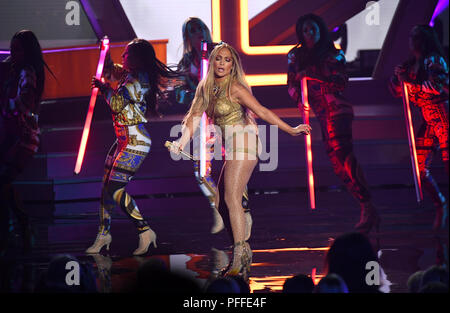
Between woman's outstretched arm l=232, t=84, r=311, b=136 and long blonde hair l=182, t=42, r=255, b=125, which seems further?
long blonde hair l=182, t=42, r=255, b=125

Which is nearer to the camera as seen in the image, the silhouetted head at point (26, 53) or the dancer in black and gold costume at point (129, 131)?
the dancer in black and gold costume at point (129, 131)

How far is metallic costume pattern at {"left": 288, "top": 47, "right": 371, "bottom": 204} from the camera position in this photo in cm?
625

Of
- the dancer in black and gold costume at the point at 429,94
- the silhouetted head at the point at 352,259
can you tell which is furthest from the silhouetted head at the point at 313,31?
the silhouetted head at the point at 352,259

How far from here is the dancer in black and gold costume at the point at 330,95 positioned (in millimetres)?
6230

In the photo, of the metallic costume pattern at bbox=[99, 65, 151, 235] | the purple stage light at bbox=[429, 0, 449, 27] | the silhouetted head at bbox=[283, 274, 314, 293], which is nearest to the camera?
the silhouetted head at bbox=[283, 274, 314, 293]

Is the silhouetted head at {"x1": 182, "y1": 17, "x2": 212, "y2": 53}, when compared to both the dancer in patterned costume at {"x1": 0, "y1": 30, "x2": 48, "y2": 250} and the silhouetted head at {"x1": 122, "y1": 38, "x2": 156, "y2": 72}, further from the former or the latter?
the dancer in patterned costume at {"x1": 0, "y1": 30, "x2": 48, "y2": 250}

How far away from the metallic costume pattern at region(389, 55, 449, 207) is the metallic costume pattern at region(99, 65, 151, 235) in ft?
8.64

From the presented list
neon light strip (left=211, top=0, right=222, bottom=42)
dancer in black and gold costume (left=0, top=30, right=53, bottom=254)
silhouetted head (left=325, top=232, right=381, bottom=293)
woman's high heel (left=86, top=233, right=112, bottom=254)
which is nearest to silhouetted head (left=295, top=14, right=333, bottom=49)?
neon light strip (left=211, top=0, right=222, bottom=42)

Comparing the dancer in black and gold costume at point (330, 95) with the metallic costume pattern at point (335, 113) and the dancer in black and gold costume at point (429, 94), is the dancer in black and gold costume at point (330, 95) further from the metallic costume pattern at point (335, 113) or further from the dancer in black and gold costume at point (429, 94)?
the dancer in black and gold costume at point (429, 94)

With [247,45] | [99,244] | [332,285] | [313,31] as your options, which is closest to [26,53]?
[99,244]

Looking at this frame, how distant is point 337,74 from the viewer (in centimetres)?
641

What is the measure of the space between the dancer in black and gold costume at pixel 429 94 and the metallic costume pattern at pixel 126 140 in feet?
8.57

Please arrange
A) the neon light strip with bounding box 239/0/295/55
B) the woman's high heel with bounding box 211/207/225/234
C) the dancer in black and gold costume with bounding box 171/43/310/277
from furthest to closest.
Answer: the neon light strip with bounding box 239/0/295/55, the woman's high heel with bounding box 211/207/225/234, the dancer in black and gold costume with bounding box 171/43/310/277

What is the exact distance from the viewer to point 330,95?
6.40 m
